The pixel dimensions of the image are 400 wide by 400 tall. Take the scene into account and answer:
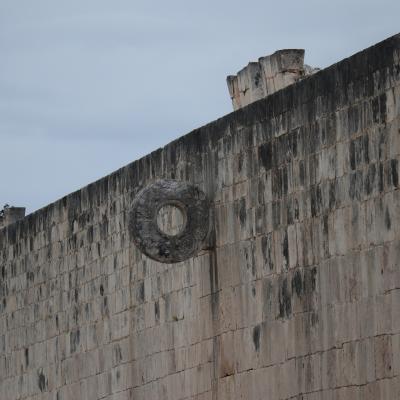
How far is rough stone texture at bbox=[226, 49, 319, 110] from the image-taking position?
1541 cm

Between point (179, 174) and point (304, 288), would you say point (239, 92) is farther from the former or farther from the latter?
point (304, 288)

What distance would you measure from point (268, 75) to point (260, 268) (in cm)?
204

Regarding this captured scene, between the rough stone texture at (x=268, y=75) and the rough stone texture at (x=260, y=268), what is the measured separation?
0.69m

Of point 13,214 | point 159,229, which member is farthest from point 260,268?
point 13,214

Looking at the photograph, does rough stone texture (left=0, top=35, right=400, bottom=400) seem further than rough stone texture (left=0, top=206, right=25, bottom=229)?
No

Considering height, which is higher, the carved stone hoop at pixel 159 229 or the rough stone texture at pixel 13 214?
the rough stone texture at pixel 13 214

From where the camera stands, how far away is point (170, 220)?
16094 millimetres

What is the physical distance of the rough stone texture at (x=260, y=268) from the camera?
12781 mm

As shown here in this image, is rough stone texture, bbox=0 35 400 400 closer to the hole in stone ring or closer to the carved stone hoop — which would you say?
the carved stone hoop

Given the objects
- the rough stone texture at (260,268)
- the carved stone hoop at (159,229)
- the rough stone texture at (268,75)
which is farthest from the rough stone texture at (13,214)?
the carved stone hoop at (159,229)

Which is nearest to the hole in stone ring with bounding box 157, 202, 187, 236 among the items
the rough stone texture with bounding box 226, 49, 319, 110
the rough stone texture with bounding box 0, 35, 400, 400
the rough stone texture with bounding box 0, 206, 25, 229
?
the rough stone texture with bounding box 0, 35, 400, 400

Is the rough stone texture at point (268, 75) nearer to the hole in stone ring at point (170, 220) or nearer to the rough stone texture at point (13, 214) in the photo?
the hole in stone ring at point (170, 220)

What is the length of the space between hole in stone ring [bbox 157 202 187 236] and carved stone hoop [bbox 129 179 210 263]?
0.32 m

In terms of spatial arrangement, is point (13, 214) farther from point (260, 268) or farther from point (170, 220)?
point (260, 268)
